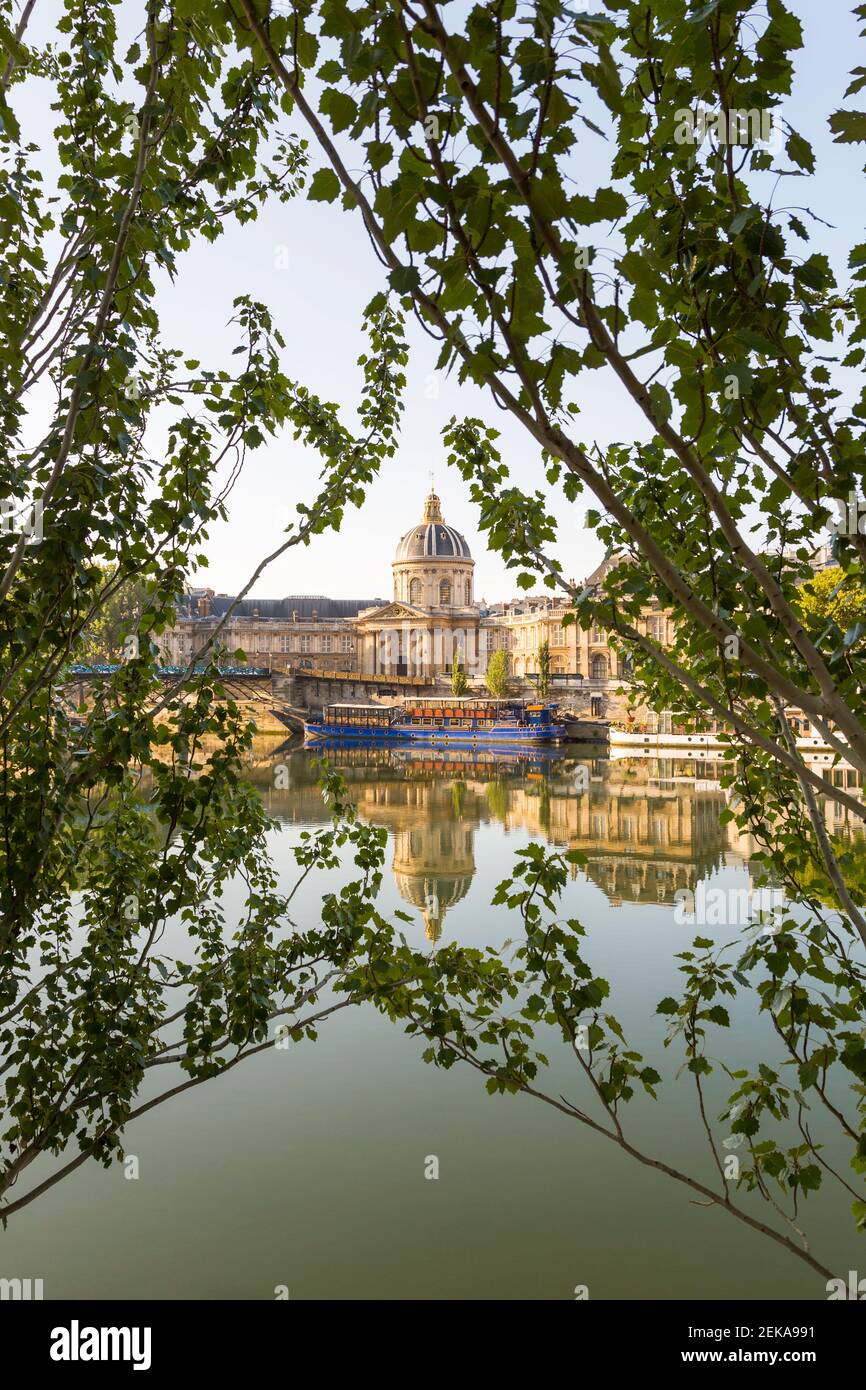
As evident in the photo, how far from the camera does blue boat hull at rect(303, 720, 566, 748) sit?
4891 cm

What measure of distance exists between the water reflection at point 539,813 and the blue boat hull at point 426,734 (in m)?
4.91

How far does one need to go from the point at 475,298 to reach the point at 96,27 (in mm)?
2861

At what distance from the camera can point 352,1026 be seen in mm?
8328

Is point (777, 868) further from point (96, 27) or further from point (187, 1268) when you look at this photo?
point (187, 1268)

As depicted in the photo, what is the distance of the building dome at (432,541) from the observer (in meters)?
93.9

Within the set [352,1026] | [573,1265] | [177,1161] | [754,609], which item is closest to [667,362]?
[754,609]

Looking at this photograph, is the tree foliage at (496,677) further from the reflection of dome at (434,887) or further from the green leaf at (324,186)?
the green leaf at (324,186)

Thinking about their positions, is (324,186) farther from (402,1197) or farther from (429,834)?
(429,834)

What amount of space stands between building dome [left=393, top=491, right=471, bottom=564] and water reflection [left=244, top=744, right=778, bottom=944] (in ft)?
173

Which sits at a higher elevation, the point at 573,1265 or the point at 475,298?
the point at 475,298

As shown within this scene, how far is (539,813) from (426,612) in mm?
64671

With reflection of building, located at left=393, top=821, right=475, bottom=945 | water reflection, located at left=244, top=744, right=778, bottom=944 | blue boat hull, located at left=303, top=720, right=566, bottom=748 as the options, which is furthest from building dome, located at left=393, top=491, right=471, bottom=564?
reflection of building, located at left=393, top=821, right=475, bottom=945

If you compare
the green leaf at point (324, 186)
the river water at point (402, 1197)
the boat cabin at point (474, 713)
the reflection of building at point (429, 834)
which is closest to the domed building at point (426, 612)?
the boat cabin at point (474, 713)

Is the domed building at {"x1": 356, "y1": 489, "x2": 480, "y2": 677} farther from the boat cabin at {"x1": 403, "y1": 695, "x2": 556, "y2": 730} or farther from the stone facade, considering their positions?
the boat cabin at {"x1": 403, "y1": 695, "x2": 556, "y2": 730}
